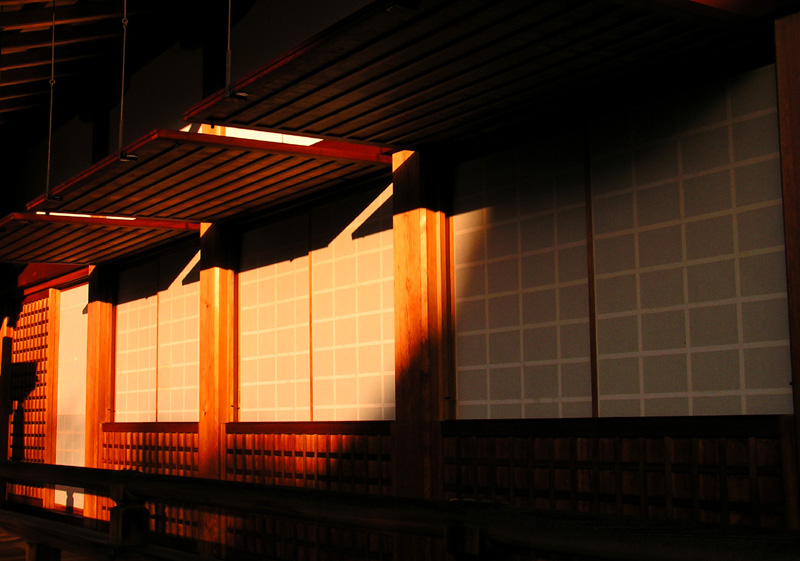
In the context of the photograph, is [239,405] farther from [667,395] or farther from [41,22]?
[667,395]

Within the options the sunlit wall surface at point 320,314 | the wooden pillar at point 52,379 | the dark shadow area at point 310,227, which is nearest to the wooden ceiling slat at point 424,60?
the dark shadow area at point 310,227

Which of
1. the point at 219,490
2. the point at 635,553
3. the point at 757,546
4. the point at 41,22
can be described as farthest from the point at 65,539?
the point at 41,22

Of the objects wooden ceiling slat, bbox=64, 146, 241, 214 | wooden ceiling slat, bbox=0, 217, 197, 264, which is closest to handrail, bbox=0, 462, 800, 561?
wooden ceiling slat, bbox=64, 146, 241, 214

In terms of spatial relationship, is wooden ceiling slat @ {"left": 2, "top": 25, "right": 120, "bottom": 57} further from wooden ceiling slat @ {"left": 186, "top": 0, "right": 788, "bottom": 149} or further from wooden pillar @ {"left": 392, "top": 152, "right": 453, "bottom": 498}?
wooden ceiling slat @ {"left": 186, "top": 0, "right": 788, "bottom": 149}

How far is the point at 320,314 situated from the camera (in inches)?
338

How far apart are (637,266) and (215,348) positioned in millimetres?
5070

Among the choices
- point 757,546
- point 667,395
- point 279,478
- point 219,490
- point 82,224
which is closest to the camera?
point 757,546

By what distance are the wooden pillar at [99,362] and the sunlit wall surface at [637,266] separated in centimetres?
656

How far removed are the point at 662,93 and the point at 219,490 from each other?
340 centimetres

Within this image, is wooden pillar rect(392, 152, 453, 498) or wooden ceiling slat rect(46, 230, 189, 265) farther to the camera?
wooden ceiling slat rect(46, 230, 189, 265)

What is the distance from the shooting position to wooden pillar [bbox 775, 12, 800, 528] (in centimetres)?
476

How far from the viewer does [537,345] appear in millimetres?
6461

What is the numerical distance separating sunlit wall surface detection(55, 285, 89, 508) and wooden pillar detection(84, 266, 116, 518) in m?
0.54

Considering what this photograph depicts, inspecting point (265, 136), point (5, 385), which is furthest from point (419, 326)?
point (5, 385)
